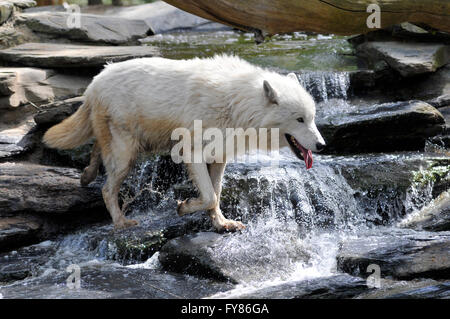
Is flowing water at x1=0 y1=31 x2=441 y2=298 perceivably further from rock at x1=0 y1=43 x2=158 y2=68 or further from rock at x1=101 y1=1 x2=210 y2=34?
rock at x1=101 y1=1 x2=210 y2=34

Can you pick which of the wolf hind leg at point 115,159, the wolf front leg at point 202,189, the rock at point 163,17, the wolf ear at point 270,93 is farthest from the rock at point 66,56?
the rock at point 163,17

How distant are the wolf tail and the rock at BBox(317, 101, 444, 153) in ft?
9.42

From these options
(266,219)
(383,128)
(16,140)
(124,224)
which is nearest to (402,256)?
(266,219)

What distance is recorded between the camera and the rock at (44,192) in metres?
6.55

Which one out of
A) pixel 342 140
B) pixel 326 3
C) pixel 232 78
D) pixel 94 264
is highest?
pixel 326 3

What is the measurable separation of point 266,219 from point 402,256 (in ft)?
5.65

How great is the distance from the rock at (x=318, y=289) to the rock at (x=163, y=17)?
9699 mm

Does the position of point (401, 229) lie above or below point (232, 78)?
below

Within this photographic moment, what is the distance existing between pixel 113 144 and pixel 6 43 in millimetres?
3817

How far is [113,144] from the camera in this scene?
640 cm

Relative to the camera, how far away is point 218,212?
20.3ft

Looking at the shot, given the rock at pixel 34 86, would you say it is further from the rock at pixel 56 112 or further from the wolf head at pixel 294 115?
the wolf head at pixel 294 115
